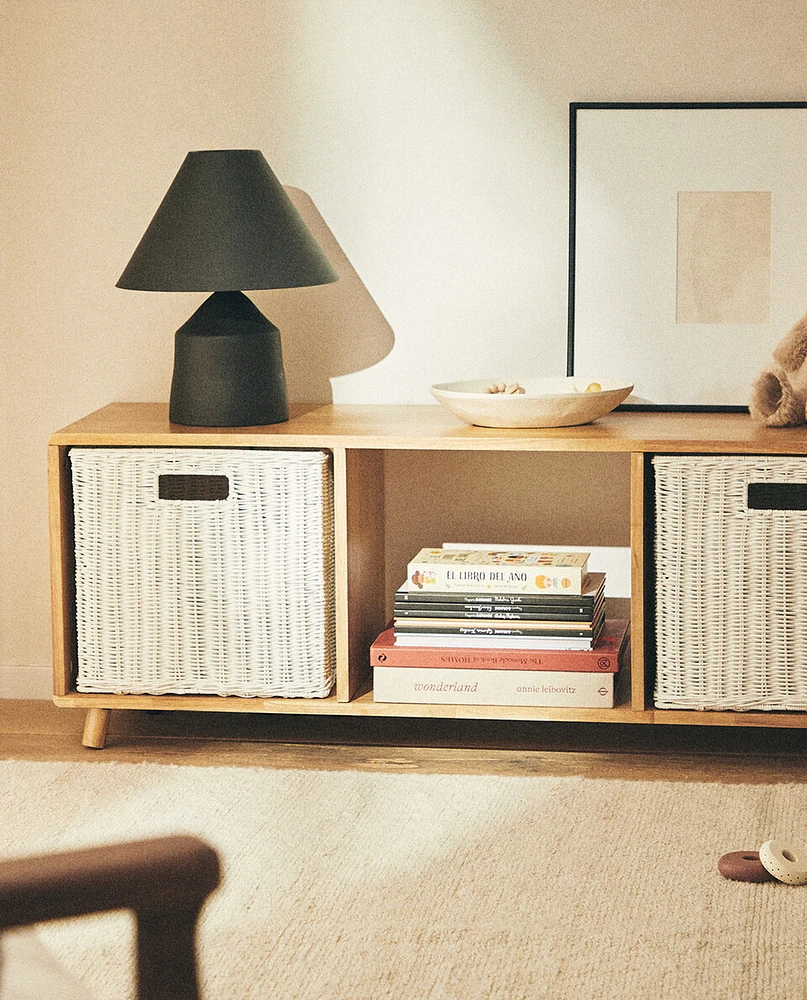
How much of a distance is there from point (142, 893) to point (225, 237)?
4.80ft

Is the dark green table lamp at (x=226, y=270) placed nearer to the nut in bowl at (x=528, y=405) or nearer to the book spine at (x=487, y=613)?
the nut in bowl at (x=528, y=405)

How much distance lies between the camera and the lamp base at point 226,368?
2252mm

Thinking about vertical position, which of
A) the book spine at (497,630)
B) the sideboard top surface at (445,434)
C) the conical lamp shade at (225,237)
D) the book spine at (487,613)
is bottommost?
the book spine at (497,630)

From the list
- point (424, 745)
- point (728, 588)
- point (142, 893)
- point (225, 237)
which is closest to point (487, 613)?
point (424, 745)

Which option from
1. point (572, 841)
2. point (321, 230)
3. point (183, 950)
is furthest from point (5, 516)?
point (183, 950)

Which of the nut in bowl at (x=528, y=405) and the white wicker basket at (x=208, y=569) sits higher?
the nut in bowl at (x=528, y=405)

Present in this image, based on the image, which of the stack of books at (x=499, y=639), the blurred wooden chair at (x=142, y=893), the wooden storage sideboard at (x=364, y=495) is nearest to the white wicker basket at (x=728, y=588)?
the wooden storage sideboard at (x=364, y=495)

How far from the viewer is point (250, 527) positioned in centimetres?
221

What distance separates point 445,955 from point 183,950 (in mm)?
742

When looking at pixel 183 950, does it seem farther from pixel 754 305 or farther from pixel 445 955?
pixel 754 305

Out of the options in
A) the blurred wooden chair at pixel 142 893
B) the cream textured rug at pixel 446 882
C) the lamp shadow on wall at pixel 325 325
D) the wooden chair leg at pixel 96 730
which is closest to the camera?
the blurred wooden chair at pixel 142 893

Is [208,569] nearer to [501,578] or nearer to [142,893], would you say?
[501,578]

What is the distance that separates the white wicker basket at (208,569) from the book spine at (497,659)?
0.12 meters

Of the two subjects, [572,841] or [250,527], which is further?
[250,527]
